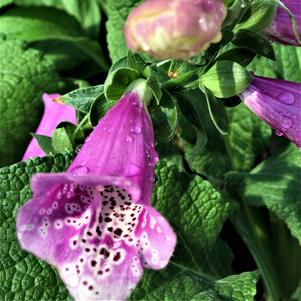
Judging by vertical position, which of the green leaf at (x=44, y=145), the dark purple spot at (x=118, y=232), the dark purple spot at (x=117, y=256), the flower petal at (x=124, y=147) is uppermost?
the flower petal at (x=124, y=147)

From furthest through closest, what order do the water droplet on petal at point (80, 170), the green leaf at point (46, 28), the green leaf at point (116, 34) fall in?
1. the green leaf at point (46, 28)
2. the green leaf at point (116, 34)
3. the water droplet on petal at point (80, 170)

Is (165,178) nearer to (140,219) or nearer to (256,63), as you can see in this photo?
(140,219)

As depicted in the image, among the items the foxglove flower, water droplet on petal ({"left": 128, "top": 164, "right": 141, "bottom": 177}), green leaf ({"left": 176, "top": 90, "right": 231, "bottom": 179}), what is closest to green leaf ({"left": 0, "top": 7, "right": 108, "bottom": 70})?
the foxglove flower

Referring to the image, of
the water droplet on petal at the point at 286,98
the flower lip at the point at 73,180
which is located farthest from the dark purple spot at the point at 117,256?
the water droplet on petal at the point at 286,98

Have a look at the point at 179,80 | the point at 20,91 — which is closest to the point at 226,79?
the point at 179,80

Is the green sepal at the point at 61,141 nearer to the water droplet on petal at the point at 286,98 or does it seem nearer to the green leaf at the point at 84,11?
the water droplet on petal at the point at 286,98

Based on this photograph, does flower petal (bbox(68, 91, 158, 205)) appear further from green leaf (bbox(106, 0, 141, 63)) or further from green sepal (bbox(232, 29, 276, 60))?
green leaf (bbox(106, 0, 141, 63))

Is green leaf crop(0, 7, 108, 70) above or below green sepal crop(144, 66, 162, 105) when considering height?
below
